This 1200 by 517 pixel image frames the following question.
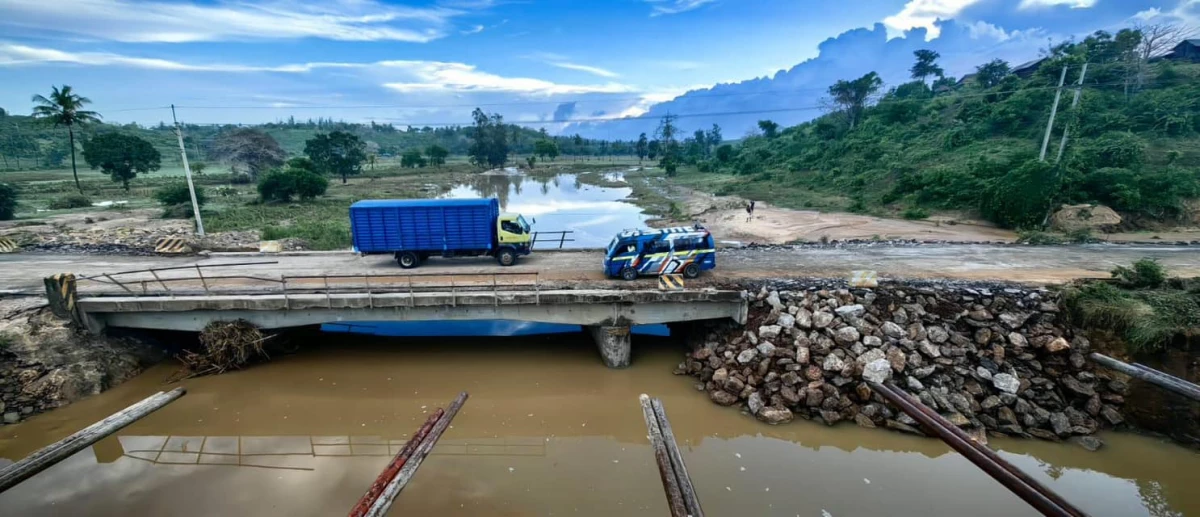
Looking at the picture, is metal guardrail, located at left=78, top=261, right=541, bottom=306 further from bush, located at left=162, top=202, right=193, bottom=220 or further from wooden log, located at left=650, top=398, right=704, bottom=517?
bush, located at left=162, top=202, right=193, bottom=220

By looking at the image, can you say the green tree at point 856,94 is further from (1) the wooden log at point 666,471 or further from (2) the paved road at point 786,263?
(1) the wooden log at point 666,471

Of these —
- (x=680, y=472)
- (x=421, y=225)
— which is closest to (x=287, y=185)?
(x=421, y=225)

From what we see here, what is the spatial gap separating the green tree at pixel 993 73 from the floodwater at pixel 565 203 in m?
54.9

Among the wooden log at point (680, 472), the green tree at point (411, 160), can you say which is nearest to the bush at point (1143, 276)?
the wooden log at point (680, 472)

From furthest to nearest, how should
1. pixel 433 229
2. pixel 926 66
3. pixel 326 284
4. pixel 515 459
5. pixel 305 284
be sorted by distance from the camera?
1. pixel 926 66
2. pixel 433 229
3. pixel 305 284
4. pixel 326 284
5. pixel 515 459

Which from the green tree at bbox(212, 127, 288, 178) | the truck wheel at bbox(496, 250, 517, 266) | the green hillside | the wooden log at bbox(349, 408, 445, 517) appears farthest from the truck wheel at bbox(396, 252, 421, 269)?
the green tree at bbox(212, 127, 288, 178)

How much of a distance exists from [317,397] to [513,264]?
8.23 metres

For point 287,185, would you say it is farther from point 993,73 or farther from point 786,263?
point 993,73

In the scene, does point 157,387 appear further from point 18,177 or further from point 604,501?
point 18,177

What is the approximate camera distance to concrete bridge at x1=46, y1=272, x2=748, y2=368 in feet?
48.3

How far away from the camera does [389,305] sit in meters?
14.9

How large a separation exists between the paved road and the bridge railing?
3.53 feet

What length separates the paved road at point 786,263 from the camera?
1692 centimetres

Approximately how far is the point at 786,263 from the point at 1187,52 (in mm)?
69969
